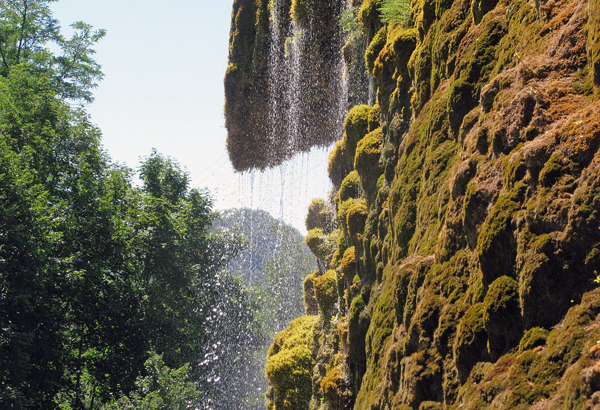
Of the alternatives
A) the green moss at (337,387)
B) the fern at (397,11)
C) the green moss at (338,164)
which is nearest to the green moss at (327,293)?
the green moss at (338,164)

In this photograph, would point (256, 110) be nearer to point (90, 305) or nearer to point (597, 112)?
point (90, 305)

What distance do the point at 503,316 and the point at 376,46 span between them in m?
5.88

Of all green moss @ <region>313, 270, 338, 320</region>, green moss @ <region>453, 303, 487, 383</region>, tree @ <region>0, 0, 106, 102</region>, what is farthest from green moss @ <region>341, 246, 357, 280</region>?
tree @ <region>0, 0, 106, 102</region>

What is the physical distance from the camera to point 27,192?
1112cm

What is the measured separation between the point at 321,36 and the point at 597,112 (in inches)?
449

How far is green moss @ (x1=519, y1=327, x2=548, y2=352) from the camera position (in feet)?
8.07

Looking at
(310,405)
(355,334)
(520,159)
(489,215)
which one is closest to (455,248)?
(489,215)

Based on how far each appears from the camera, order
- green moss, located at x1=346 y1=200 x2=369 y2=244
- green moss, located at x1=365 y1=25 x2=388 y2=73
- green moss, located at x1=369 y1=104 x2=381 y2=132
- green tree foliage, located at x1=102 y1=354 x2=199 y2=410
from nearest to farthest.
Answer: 1. green moss, located at x1=365 y1=25 x2=388 y2=73
2. green moss, located at x1=346 y1=200 x2=369 y2=244
3. green moss, located at x1=369 y1=104 x2=381 y2=132
4. green tree foliage, located at x1=102 y1=354 x2=199 y2=410

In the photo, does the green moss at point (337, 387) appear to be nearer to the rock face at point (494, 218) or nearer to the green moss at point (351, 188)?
the rock face at point (494, 218)

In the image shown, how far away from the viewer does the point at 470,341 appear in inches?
118

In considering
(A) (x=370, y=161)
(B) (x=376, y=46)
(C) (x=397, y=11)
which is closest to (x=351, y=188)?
(A) (x=370, y=161)

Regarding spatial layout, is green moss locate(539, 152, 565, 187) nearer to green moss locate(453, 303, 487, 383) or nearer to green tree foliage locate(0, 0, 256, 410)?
green moss locate(453, 303, 487, 383)

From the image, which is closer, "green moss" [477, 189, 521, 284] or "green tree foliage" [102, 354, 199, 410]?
"green moss" [477, 189, 521, 284]

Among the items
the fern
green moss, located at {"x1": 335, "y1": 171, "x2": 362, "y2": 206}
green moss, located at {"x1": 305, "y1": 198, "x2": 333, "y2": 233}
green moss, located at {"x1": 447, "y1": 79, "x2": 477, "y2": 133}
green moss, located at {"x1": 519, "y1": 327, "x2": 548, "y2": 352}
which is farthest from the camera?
green moss, located at {"x1": 305, "y1": 198, "x2": 333, "y2": 233}
